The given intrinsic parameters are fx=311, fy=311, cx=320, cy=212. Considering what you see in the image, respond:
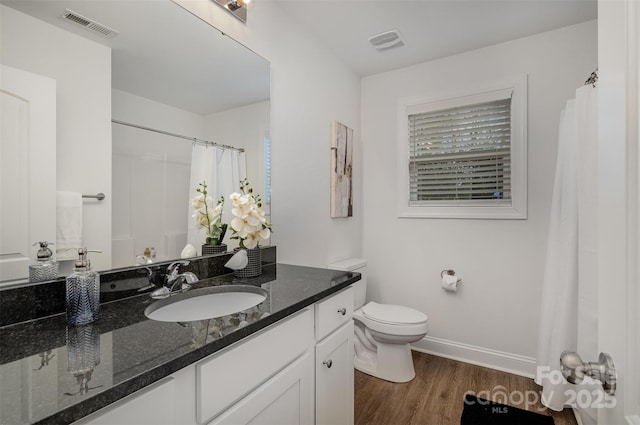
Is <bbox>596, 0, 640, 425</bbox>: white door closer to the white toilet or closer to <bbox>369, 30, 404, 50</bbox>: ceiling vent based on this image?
the white toilet

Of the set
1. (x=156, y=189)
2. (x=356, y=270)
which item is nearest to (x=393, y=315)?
(x=356, y=270)

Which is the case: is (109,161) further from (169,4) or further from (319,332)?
(319,332)

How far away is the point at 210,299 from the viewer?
125cm

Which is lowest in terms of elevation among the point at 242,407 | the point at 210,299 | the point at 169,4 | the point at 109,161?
the point at 242,407

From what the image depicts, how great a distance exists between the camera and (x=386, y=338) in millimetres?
2150

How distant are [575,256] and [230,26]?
2330mm

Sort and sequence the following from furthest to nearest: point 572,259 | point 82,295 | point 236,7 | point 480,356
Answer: point 480,356
point 572,259
point 236,7
point 82,295

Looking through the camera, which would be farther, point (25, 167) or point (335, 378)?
point (335, 378)

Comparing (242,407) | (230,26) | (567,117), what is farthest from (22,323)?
(567,117)

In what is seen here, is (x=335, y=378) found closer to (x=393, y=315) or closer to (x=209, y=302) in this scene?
(x=209, y=302)

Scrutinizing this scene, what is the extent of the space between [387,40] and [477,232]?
1.65m

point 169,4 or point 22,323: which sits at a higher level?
point 169,4

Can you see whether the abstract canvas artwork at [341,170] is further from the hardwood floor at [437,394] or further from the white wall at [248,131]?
the hardwood floor at [437,394]

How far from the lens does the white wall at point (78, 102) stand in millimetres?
903
